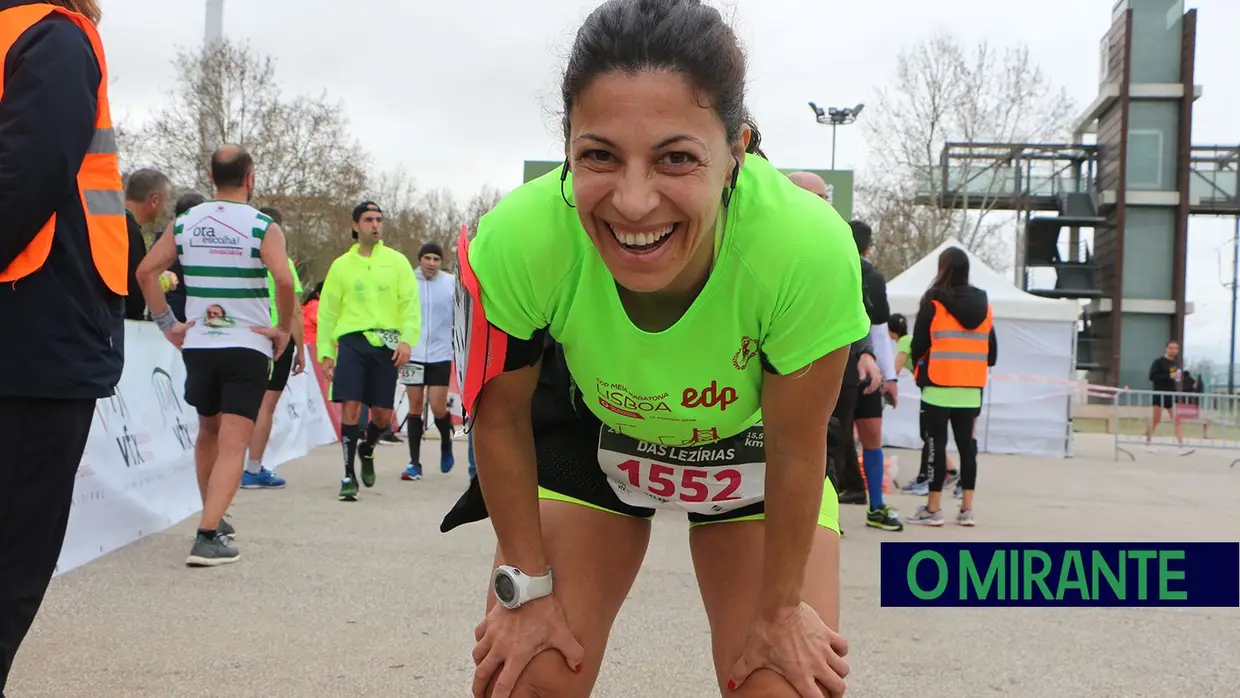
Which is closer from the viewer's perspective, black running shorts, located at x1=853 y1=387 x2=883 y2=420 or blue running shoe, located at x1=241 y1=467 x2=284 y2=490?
black running shorts, located at x1=853 y1=387 x2=883 y2=420

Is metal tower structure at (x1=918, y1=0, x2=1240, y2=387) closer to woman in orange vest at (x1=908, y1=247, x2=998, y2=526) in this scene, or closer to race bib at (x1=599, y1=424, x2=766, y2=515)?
woman in orange vest at (x1=908, y1=247, x2=998, y2=526)

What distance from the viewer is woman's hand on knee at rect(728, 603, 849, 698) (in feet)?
6.90

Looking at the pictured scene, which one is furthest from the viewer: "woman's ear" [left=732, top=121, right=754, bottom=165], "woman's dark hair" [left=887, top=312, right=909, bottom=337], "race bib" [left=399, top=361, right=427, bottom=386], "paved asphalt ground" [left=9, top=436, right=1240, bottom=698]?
"woman's dark hair" [left=887, top=312, right=909, bottom=337]

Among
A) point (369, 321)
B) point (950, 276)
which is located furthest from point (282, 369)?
point (950, 276)

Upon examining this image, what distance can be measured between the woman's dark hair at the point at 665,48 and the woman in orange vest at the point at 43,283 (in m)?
1.33

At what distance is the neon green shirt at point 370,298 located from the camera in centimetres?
794

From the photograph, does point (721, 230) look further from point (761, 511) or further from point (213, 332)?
point (213, 332)

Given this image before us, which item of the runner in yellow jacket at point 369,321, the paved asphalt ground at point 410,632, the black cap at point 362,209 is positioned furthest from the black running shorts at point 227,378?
the black cap at point 362,209

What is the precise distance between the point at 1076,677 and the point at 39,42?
394 cm

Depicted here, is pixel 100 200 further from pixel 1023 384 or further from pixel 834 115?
pixel 834 115

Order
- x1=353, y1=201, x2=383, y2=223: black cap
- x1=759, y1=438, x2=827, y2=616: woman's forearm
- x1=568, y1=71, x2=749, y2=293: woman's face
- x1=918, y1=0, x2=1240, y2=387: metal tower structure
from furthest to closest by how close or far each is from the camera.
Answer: x1=918, y1=0, x2=1240, y2=387: metal tower structure → x1=353, y1=201, x2=383, y2=223: black cap → x1=759, y1=438, x2=827, y2=616: woman's forearm → x1=568, y1=71, x2=749, y2=293: woman's face

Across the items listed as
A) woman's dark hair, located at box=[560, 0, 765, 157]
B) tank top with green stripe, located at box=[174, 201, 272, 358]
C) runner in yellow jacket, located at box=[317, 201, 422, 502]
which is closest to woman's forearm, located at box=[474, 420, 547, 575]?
woman's dark hair, located at box=[560, 0, 765, 157]

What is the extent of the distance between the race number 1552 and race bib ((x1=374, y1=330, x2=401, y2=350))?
5.93 m

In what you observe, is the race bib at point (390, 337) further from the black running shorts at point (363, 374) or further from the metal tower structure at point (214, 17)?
the metal tower structure at point (214, 17)
